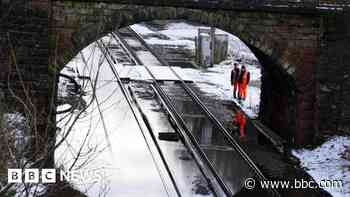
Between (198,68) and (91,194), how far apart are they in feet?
57.1

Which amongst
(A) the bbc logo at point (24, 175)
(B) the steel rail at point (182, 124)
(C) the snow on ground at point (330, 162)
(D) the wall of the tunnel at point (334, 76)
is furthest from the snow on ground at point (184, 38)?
(A) the bbc logo at point (24, 175)

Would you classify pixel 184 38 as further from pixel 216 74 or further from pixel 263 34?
pixel 263 34

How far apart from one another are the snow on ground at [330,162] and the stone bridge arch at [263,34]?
70 cm

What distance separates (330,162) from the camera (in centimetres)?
1662

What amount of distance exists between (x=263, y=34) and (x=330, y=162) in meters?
3.91

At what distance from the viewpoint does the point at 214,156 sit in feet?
56.8

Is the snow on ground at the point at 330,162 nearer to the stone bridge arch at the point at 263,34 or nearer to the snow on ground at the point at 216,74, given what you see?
the stone bridge arch at the point at 263,34

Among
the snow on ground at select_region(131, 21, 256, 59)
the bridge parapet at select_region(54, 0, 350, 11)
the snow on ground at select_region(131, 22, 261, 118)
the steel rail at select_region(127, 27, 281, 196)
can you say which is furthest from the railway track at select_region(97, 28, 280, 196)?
the snow on ground at select_region(131, 21, 256, 59)

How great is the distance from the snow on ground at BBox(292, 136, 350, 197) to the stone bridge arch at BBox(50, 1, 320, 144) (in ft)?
2.30

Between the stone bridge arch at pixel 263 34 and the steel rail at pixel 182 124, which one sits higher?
the stone bridge arch at pixel 263 34

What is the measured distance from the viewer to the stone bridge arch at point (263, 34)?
1622 centimetres

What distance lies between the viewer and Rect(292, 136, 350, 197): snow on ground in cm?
1518

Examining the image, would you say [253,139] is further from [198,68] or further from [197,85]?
[198,68]

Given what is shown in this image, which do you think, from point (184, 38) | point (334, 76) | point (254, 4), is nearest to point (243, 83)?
point (334, 76)
